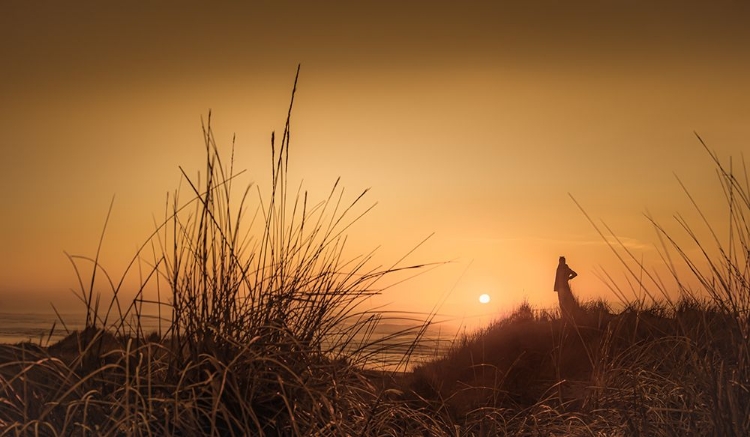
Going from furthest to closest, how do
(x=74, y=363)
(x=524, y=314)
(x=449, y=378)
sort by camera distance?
(x=524, y=314)
(x=449, y=378)
(x=74, y=363)

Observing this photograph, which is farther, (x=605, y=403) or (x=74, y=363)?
(x=605, y=403)

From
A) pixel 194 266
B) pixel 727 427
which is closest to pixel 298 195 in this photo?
pixel 194 266

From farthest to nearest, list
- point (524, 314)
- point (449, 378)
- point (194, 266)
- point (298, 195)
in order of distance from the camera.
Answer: point (524, 314), point (449, 378), point (298, 195), point (194, 266)

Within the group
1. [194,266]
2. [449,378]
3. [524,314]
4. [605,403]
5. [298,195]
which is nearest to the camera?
[194,266]

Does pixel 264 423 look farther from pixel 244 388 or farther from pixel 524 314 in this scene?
pixel 524 314

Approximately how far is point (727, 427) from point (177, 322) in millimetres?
2052

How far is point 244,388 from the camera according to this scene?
2697mm

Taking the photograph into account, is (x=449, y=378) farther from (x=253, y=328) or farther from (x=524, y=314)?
(x=253, y=328)

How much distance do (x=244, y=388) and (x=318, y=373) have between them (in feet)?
1.16

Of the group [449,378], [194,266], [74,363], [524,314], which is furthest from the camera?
[524,314]

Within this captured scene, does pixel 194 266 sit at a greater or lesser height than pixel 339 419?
greater

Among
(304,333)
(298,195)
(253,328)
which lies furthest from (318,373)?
(298,195)

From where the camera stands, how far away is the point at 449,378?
10.5m

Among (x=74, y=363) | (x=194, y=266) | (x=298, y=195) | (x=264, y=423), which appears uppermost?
(x=298, y=195)
